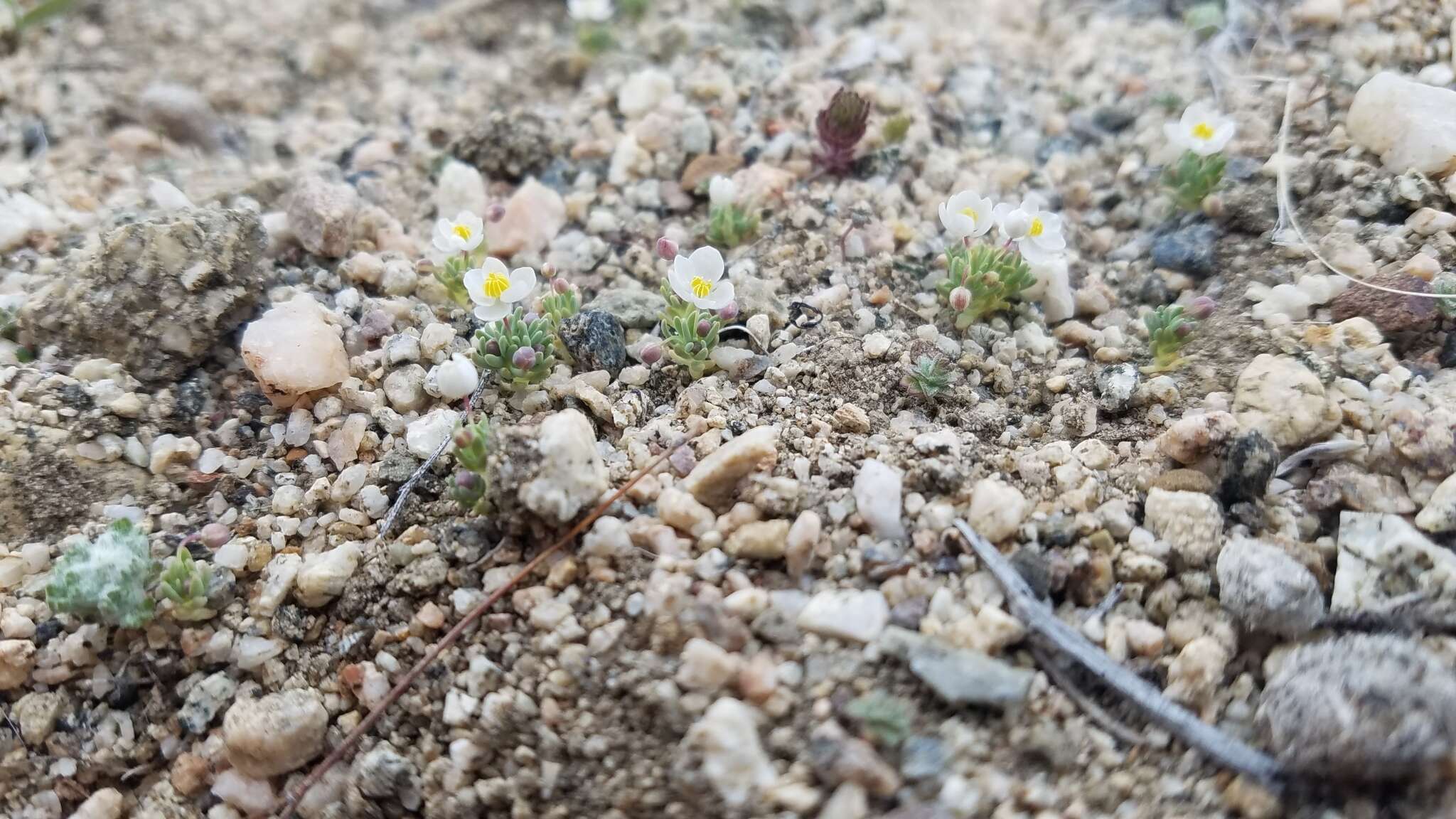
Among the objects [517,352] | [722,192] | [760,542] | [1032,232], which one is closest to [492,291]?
[517,352]

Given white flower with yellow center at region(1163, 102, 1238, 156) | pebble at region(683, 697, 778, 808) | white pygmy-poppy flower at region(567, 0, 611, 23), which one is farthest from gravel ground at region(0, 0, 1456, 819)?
white pygmy-poppy flower at region(567, 0, 611, 23)

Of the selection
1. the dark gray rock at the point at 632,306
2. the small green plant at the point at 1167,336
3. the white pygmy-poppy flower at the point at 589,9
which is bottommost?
the dark gray rock at the point at 632,306

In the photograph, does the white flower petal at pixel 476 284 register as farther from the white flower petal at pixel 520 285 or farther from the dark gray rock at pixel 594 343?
the dark gray rock at pixel 594 343

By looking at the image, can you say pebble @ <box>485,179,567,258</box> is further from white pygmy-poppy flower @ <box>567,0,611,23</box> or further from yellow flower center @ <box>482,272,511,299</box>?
white pygmy-poppy flower @ <box>567,0,611,23</box>

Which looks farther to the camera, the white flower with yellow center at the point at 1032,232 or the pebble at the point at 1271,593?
the white flower with yellow center at the point at 1032,232

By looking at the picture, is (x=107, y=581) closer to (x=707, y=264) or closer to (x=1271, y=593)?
(x=707, y=264)

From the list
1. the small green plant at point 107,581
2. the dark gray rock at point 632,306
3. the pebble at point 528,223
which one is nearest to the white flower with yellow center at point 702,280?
the dark gray rock at point 632,306

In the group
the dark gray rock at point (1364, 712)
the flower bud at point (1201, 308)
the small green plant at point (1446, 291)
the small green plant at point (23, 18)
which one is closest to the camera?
the dark gray rock at point (1364, 712)
